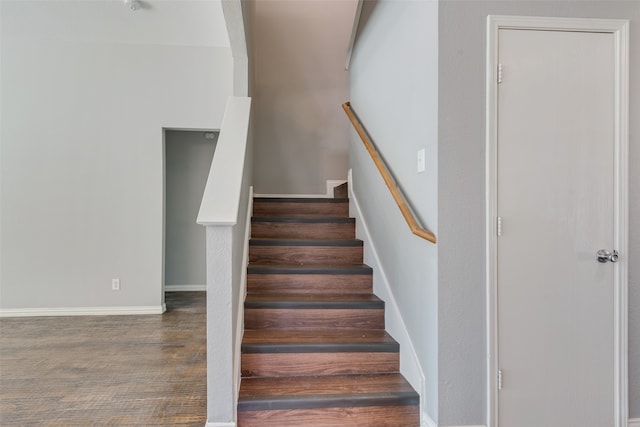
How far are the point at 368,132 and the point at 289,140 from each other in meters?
1.71

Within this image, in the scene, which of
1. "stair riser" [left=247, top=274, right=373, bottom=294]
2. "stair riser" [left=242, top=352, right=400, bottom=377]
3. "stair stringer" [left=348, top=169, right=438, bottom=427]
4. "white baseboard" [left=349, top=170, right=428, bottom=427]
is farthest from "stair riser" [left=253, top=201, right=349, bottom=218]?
"stair riser" [left=242, top=352, right=400, bottom=377]

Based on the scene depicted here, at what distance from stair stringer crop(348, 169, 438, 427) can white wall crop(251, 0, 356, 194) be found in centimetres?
163

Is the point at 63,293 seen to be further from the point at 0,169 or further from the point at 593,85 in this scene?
the point at 593,85

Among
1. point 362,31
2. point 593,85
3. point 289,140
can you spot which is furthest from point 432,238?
point 289,140

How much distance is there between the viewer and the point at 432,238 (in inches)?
61.0

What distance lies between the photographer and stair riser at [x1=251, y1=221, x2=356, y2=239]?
281 cm

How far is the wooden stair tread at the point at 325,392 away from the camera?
1.66m

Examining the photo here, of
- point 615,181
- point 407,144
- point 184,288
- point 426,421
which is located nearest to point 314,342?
point 426,421

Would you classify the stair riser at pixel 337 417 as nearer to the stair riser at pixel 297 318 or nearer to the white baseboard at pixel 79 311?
the stair riser at pixel 297 318

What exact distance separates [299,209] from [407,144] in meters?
1.50

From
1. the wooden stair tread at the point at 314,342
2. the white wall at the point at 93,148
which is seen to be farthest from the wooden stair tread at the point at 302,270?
the white wall at the point at 93,148

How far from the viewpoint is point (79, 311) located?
11.6ft

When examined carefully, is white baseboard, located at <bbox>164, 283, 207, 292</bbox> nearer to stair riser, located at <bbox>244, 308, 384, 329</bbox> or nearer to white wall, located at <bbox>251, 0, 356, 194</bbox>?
white wall, located at <bbox>251, 0, 356, 194</bbox>

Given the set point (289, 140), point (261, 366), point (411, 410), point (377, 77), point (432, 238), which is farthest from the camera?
point (289, 140)
